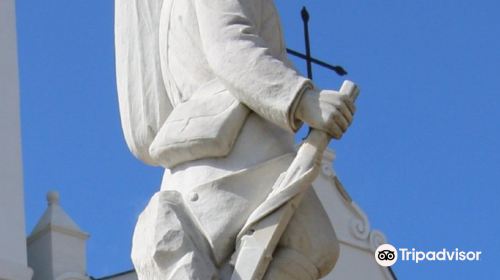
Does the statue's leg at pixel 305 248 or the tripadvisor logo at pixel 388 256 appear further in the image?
the tripadvisor logo at pixel 388 256

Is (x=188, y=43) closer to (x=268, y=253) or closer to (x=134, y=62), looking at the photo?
(x=134, y=62)

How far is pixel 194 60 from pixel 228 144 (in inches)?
15.4

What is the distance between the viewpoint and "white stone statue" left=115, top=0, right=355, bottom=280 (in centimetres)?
568

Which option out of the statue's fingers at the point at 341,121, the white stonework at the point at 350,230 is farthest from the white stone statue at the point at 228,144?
the white stonework at the point at 350,230

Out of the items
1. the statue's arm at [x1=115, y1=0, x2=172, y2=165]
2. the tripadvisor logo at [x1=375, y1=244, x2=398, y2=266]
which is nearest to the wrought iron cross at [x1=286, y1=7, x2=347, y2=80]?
the tripadvisor logo at [x1=375, y1=244, x2=398, y2=266]

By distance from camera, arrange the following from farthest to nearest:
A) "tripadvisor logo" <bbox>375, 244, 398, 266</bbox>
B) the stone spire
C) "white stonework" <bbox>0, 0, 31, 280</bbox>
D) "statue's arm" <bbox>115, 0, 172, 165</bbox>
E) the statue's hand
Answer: the stone spire < "white stonework" <bbox>0, 0, 31, 280</bbox> < "tripadvisor logo" <bbox>375, 244, 398, 266</bbox> < "statue's arm" <bbox>115, 0, 172, 165</bbox> < the statue's hand

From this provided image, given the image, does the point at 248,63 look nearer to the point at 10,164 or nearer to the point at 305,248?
the point at 305,248

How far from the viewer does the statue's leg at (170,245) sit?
5.66 m

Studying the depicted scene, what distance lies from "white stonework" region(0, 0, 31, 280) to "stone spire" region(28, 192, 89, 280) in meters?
0.32

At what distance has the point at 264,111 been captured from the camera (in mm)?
5762

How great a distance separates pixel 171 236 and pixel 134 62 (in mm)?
863

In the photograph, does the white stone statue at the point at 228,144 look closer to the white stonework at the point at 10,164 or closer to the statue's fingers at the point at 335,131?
the statue's fingers at the point at 335,131

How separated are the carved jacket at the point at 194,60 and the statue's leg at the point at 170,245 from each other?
0.31 m

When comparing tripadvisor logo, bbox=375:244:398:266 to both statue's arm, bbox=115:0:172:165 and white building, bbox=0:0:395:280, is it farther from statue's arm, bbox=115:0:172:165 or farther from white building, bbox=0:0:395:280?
white building, bbox=0:0:395:280
